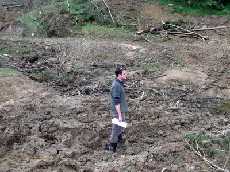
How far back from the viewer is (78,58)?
1620cm

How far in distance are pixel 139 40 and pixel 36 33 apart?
3.67 m

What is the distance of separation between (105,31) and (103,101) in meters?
5.50

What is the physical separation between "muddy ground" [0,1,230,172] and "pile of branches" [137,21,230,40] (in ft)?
0.90

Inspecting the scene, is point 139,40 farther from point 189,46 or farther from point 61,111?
point 61,111

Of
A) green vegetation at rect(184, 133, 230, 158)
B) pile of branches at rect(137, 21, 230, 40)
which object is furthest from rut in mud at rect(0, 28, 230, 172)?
pile of branches at rect(137, 21, 230, 40)

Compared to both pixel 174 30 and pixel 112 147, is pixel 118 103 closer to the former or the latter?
pixel 112 147

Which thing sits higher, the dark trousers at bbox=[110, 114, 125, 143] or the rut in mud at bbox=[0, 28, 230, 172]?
the dark trousers at bbox=[110, 114, 125, 143]

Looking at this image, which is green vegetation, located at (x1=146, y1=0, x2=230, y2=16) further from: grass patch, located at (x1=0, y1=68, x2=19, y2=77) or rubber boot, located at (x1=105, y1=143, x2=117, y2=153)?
rubber boot, located at (x1=105, y1=143, x2=117, y2=153)

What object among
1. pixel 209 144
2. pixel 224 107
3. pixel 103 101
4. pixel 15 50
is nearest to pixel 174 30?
pixel 15 50

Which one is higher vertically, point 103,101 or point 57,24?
point 57,24

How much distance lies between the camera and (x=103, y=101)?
44.3 feet

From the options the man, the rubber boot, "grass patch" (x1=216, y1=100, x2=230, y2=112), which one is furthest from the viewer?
"grass patch" (x1=216, y1=100, x2=230, y2=112)

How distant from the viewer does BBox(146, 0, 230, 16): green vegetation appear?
20.0 m

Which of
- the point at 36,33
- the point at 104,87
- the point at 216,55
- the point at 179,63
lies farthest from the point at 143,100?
the point at 36,33
